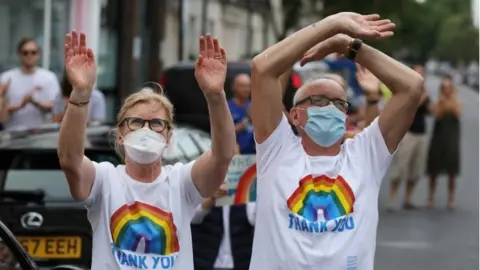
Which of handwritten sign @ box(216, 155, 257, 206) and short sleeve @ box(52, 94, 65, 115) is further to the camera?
short sleeve @ box(52, 94, 65, 115)

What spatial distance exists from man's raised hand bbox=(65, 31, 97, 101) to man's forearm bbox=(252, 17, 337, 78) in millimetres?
720

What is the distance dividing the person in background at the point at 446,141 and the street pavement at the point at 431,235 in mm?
407

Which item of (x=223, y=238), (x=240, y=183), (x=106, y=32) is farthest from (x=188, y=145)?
(x=106, y=32)

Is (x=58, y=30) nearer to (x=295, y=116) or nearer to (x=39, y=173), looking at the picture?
(x=39, y=173)

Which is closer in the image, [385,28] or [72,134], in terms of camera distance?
[72,134]

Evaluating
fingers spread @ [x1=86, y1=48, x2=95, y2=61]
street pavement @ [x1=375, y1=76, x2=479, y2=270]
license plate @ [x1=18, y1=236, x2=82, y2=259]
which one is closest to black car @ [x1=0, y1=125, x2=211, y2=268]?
license plate @ [x1=18, y1=236, x2=82, y2=259]

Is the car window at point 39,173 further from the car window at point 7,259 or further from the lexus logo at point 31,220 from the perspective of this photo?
the car window at point 7,259

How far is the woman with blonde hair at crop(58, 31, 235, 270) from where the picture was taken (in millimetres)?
4398

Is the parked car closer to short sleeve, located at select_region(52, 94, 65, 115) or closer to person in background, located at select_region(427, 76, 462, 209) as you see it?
short sleeve, located at select_region(52, 94, 65, 115)

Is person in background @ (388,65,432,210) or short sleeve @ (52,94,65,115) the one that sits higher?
short sleeve @ (52,94,65,115)

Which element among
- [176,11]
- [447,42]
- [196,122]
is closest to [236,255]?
[196,122]

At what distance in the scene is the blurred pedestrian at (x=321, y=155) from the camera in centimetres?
468

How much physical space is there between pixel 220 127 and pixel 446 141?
12.8 m

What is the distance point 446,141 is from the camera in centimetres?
1700
